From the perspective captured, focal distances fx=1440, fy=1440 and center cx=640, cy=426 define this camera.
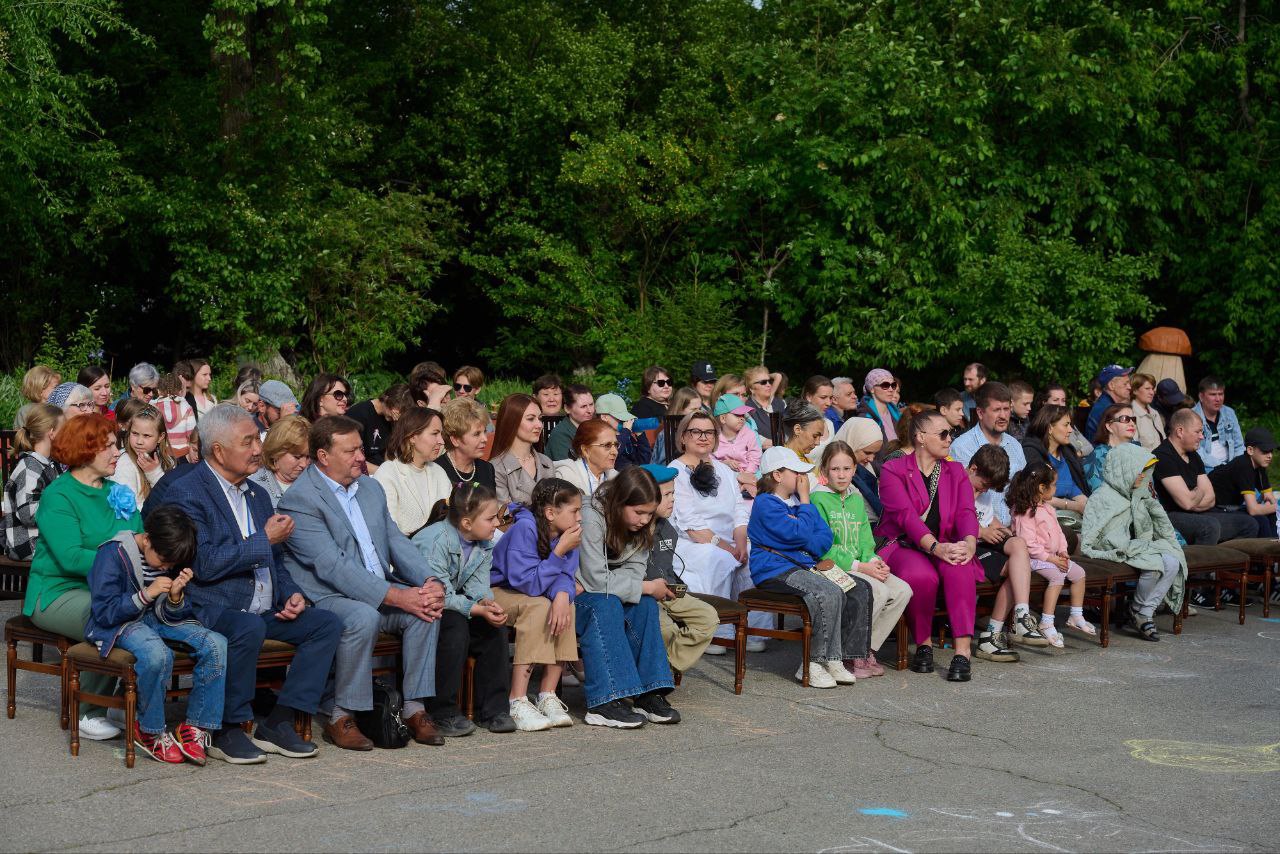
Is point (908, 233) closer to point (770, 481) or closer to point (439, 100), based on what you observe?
point (439, 100)

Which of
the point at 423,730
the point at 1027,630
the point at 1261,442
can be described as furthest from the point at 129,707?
the point at 1261,442

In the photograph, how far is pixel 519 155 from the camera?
24.6 m

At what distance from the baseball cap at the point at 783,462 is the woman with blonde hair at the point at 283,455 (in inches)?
111

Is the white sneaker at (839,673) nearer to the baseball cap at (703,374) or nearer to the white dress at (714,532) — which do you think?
the white dress at (714,532)

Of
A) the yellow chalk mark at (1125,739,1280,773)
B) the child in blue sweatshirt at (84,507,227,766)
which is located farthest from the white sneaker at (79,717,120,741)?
the yellow chalk mark at (1125,739,1280,773)

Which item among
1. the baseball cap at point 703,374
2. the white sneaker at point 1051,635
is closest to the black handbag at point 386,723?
the white sneaker at point 1051,635

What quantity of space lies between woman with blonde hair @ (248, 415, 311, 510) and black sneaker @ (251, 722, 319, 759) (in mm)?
1268

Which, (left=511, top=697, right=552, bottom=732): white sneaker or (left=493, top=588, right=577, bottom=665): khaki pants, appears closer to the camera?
(left=511, top=697, right=552, bottom=732): white sneaker

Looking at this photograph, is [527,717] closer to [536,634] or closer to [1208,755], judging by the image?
[536,634]

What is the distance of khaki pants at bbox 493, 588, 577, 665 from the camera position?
7434 millimetres

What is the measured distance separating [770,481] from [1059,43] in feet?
44.4

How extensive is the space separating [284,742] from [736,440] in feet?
16.5

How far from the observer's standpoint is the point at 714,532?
970 centimetres

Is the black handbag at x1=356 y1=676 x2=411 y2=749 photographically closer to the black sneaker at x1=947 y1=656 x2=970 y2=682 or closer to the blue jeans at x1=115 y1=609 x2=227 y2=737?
the blue jeans at x1=115 y1=609 x2=227 y2=737
